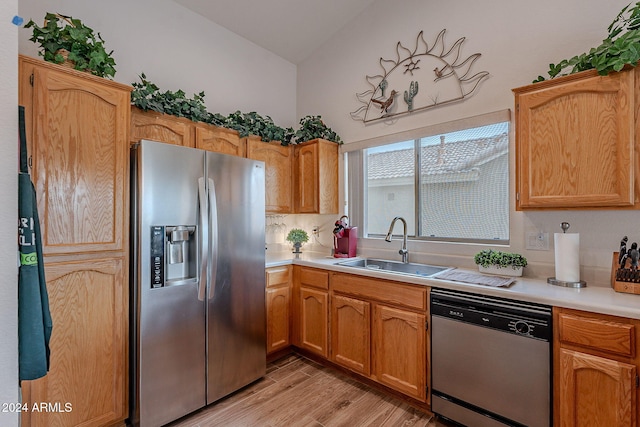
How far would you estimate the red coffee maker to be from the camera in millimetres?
3098

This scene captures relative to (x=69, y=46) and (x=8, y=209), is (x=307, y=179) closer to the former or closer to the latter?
(x=69, y=46)

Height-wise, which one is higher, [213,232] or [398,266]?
[213,232]

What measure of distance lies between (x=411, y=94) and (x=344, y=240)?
5.02ft

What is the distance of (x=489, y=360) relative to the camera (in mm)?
1751

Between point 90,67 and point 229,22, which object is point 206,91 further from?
point 90,67

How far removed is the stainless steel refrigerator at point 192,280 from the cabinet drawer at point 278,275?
0.23 meters

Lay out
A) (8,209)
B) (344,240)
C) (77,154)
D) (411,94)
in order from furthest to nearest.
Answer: (344,240) → (411,94) → (77,154) → (8,209)

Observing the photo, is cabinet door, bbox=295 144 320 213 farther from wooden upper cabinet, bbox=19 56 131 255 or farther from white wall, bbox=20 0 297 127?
wooden upper cabinet, bbox=19 56 131 255

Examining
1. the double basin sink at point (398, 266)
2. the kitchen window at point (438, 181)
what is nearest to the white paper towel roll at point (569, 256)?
the kitchen window at point (438, 181)

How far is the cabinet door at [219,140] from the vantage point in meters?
2.60

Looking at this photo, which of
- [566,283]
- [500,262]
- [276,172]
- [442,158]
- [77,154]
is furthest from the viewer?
[276,172]

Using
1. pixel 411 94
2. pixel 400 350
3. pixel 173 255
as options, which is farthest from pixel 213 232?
pixel 411 94

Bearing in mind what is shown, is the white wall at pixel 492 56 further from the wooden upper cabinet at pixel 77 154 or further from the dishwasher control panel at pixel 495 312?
the wooden upper cabinet at pixel 77 154

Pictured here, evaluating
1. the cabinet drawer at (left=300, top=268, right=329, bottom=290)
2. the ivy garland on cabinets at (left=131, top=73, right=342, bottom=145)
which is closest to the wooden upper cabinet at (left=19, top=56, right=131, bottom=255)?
the ivy garland on cabinets at (left=131, top=73, right=342, bottom=145)
